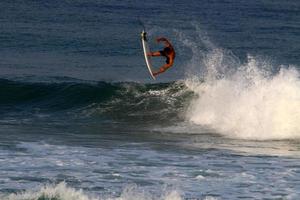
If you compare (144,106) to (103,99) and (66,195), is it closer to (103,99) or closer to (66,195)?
(103,99)

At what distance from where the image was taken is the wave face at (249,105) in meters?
28.5

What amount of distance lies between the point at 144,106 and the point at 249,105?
Result: 437 centimetres

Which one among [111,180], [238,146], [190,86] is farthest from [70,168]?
[190,86]

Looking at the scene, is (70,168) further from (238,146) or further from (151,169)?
(238,146)

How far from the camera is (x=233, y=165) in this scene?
22.3 m

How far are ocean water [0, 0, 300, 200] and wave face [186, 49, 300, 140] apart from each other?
0.15 ft

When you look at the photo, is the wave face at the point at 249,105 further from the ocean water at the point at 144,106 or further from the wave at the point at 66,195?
the wave at the point at 66,195

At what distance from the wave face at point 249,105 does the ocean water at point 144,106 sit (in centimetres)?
5

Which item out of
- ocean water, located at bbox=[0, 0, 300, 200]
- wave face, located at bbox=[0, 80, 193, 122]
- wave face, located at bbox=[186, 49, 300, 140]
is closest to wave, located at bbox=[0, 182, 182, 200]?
ocean water, located at bbox=[0, 0, 300, 200]

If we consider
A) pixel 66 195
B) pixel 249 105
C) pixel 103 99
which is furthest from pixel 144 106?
pixel 66 195

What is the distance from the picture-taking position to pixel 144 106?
32.8 m

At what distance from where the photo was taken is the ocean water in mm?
20422

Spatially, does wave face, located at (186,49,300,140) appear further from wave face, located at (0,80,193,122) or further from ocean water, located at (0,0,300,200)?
wave face, located at (0,80,193,122)

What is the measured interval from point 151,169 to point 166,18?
3544 centimetres
